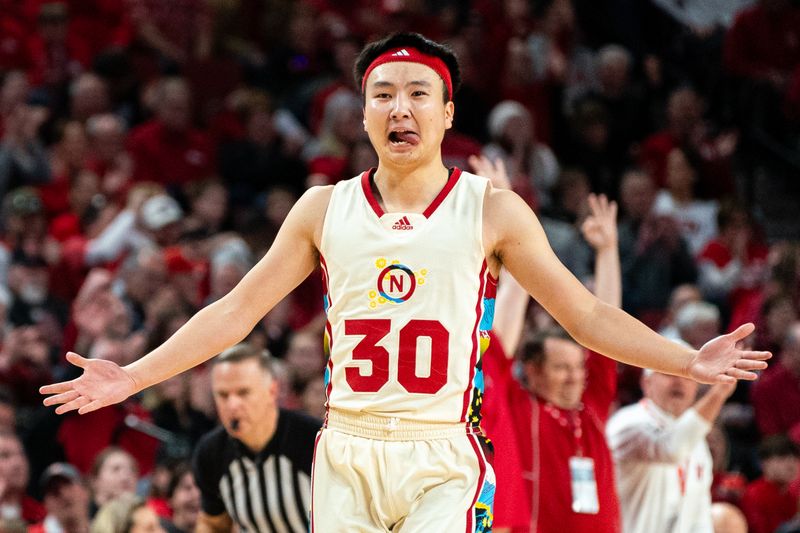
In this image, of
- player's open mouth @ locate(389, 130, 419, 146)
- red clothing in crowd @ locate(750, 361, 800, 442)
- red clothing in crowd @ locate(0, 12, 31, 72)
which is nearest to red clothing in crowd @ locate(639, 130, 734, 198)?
red clothing in crowd @ locate(750, 361, 800, 442)

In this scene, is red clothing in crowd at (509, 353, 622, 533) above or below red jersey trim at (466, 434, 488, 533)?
above

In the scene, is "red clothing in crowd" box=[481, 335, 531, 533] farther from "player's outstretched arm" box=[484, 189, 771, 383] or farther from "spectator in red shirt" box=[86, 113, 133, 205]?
"spectator in red shirt" box=[86, 113, 133, 205]

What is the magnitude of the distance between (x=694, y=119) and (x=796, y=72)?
3.10ft

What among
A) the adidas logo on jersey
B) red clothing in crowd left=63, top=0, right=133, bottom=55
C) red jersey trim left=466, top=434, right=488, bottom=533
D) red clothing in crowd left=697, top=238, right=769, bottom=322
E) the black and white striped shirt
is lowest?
red jersey trim left=466, top=434, right=488, bottom=533

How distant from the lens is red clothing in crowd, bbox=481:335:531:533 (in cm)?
605

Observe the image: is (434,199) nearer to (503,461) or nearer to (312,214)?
(312,214)

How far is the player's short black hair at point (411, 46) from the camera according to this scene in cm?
455

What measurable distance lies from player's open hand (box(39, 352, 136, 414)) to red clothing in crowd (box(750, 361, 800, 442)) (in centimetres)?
603

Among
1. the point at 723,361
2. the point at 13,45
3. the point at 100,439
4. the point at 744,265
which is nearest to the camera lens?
the point at 723,361

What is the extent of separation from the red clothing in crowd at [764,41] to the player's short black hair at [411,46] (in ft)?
27.1

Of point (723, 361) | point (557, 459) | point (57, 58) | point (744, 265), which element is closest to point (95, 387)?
point (723, 361)

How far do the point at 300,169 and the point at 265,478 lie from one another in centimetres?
577

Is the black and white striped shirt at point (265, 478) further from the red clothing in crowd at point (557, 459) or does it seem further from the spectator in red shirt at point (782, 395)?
the spectator in red shirt at point (782, 395)

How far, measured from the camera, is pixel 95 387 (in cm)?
433
